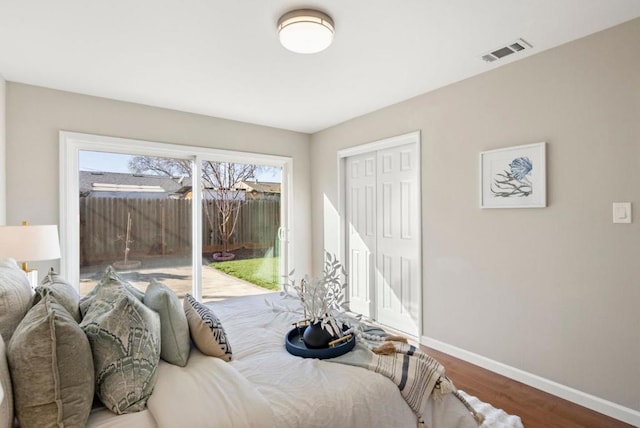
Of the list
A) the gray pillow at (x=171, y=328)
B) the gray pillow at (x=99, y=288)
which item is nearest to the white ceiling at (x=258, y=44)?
the gray pillow at (x=99, y=288)

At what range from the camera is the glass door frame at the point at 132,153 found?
10.4ft

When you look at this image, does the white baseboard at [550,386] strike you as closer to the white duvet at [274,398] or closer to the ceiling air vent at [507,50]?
the white duvet at [274,398]

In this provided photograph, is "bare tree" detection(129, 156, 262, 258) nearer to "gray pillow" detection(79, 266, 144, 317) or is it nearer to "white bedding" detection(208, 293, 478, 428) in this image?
"gray pillow" detection(79, 266, 144, 317)

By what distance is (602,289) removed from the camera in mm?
2240

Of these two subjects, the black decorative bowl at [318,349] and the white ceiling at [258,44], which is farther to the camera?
the white ceiling at [258,44]

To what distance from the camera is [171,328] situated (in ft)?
5.05

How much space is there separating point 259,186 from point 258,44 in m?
2.36

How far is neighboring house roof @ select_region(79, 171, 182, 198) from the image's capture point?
11.3 feet

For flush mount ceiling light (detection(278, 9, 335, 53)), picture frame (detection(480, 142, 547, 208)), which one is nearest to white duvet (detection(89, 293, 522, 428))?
picture frame (detection(480, 142, 547, 208))

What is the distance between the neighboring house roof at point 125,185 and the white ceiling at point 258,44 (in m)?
0.82

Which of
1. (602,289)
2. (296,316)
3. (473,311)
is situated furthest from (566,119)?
(296,316)

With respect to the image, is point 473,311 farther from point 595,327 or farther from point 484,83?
point 484,83

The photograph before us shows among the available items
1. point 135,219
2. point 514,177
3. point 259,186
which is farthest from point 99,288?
point 259,186

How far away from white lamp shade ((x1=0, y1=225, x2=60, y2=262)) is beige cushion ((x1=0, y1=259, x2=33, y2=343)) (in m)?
1.03
